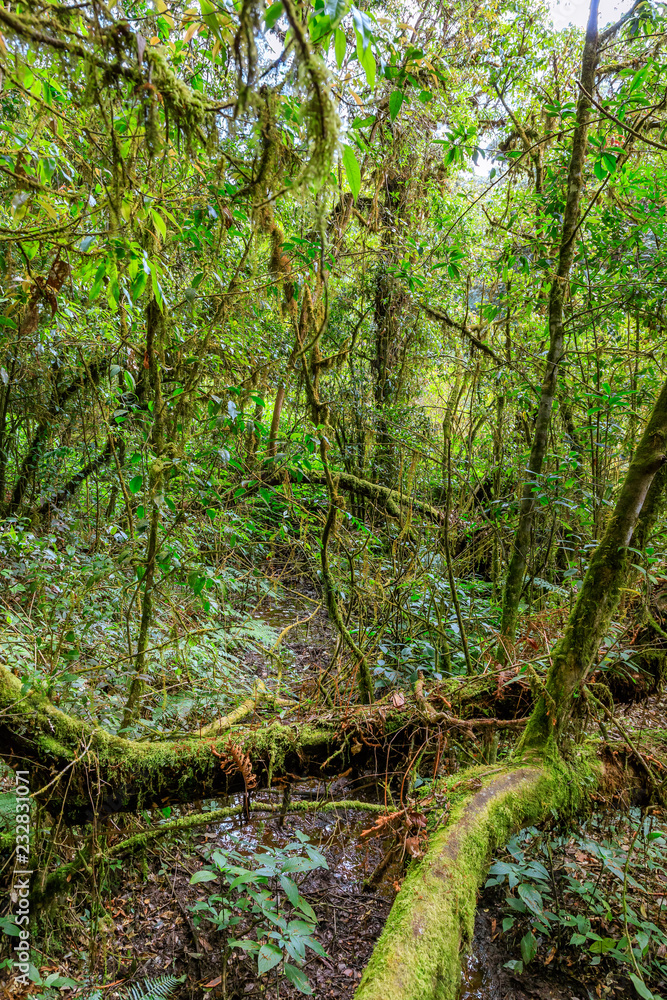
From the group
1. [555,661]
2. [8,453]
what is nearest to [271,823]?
[555,661]

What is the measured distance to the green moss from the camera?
4.30 feet

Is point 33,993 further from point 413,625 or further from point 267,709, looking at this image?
point 413,625

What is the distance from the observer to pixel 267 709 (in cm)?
338

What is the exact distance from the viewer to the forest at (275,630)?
1.85 meters

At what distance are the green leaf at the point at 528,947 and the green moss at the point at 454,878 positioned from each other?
113 centimetres

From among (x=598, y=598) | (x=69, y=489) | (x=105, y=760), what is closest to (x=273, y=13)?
(x=598, y=598)

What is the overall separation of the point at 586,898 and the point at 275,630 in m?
3.19

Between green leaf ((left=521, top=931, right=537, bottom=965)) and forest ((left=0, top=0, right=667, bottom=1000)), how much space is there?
0.01 metres

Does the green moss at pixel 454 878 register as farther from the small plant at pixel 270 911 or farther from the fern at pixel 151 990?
the fern at pixel 151 990

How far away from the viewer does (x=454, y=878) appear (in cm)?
167

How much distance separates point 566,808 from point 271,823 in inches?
79.4

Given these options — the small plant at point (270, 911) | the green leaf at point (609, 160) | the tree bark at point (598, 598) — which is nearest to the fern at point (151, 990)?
the small plant at point (270, 911)

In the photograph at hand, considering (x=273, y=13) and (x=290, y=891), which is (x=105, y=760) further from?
(x=273, y=13)

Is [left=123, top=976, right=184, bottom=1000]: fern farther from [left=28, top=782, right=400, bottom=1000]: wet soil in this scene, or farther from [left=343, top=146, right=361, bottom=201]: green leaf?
[left=343, top=146, right=361, bottom=201]: green leaf
